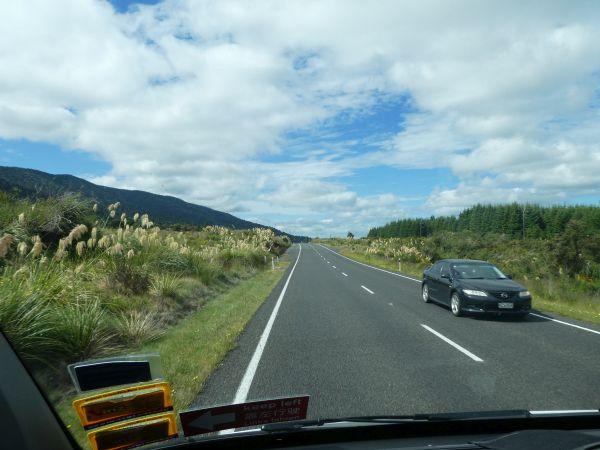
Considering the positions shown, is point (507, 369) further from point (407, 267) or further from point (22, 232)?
point (407, 267)

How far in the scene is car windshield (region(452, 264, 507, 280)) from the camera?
13.2m

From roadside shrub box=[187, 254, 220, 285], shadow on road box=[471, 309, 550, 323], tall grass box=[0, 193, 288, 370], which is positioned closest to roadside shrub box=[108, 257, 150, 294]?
tall grass box=[0, 193, 288, 370]

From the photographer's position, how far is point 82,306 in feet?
26.0

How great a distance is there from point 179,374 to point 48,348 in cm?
187

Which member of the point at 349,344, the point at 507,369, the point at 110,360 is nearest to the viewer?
the point at 110,360

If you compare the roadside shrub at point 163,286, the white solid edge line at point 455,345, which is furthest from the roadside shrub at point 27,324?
the white solid edge line at point 455,345

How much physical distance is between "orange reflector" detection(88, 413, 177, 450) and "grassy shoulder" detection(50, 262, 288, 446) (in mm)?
2162

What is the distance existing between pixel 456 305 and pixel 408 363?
5673 mm

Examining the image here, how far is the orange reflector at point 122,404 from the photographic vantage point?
2.52 metres

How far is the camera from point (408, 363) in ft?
24.4

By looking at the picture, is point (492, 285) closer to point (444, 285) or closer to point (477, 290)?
point (477, 290)

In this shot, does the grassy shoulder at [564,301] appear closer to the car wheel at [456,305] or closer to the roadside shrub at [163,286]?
the car wheel at [456,305]

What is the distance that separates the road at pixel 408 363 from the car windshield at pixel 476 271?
1410 mm

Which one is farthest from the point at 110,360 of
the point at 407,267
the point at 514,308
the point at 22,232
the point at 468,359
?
the point at 407,267
